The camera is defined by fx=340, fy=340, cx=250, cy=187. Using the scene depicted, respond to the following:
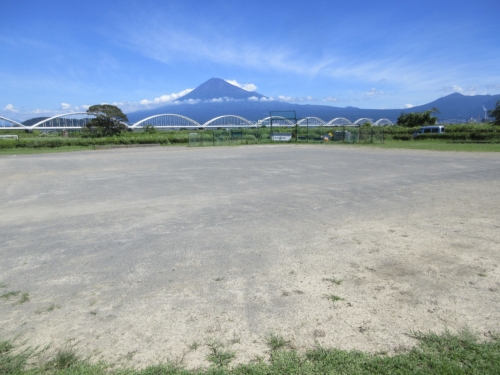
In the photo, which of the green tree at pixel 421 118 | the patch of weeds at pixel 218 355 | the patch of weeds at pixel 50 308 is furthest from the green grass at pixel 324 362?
the green tree at pixel 421 118

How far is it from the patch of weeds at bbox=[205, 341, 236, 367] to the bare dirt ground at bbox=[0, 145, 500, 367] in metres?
0.05

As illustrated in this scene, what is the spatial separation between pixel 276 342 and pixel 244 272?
1154mm

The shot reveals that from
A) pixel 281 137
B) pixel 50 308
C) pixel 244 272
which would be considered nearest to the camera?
pixel 50 308

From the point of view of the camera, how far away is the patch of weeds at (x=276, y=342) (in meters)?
2.25

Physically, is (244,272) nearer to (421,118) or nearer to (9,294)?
(9,294)

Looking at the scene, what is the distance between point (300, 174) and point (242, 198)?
418 cm

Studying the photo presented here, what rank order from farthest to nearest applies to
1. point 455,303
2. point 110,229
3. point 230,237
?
point 110,229
point 230,237
point 455,303

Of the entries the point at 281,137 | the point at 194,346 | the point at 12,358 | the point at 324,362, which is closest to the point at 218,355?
the point at 194,346

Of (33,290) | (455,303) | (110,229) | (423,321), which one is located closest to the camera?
(423,321)

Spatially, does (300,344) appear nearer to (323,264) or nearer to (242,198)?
(323,264)

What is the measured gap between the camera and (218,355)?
2.18 meters

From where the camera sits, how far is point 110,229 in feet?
16.4

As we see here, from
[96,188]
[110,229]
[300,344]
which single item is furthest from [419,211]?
[96,188]

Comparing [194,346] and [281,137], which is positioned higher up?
[281,137]
